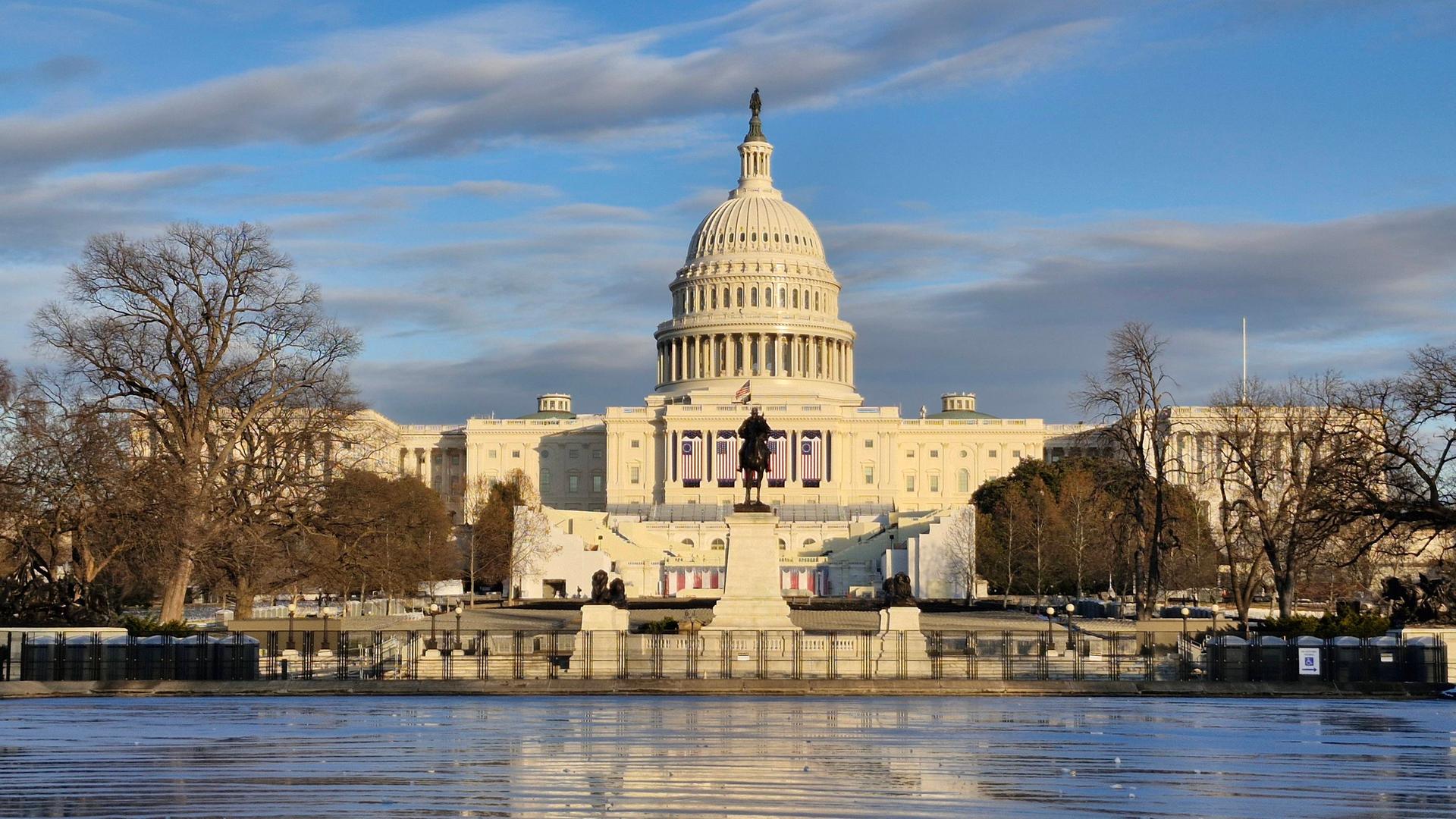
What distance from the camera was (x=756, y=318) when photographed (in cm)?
17950

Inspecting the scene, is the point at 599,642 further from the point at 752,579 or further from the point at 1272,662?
the point at 1272,662

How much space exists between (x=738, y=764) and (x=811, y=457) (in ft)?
478

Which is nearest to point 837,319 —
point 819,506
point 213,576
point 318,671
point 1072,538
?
point 819,506

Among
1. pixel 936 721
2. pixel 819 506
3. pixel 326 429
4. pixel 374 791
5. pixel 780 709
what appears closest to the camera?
pixel 374 791

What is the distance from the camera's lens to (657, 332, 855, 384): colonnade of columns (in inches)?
7141

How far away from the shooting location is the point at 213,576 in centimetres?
6053

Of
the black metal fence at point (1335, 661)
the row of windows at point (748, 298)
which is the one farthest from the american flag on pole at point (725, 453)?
the black metal fence at point (1335, 661)

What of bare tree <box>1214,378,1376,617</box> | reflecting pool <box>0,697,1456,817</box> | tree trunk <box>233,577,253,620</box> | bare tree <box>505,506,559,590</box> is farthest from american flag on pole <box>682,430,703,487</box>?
reflecting pool <box>0,697,1456,817</box>

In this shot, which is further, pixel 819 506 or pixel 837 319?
pixel 837 319

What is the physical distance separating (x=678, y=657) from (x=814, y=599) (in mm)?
50017

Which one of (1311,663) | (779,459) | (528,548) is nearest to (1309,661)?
(1311,663)

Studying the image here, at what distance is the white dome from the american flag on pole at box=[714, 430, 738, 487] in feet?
73.3

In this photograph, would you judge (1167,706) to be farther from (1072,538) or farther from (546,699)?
(1072,538)

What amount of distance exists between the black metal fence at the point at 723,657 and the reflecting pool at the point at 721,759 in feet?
20.1
